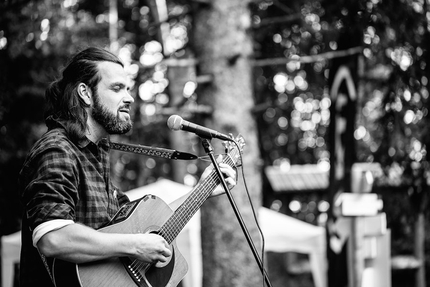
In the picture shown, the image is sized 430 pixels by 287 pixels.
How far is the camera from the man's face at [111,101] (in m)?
2.99

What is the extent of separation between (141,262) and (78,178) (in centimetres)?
53

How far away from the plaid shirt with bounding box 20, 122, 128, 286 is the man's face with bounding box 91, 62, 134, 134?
15 centimetres

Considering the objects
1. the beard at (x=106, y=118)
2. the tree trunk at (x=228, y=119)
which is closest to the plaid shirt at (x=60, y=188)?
the beard at (x=106, y=118)

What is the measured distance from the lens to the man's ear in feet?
9.81

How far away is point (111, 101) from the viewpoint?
3010 millimetres

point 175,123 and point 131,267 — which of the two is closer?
point 131,267

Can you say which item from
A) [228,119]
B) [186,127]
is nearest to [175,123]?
[186,127]

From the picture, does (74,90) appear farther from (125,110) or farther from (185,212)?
(185,212)

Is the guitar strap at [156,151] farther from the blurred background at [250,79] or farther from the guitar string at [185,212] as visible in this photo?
the blurred background at [250,79]

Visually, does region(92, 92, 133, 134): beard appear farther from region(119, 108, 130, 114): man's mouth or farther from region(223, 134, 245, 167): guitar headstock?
region(223, 134, 245, 167): guitar headstock

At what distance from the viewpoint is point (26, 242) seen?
2748mm

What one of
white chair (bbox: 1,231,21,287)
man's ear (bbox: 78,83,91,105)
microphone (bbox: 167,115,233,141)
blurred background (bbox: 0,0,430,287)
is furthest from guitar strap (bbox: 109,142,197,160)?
white chair (bbox: 1,231,21,287)

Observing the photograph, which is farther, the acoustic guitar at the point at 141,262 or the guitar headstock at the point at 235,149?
the guitar headstock at the point at 235,149

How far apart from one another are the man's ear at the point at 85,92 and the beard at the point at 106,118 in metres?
0.03
